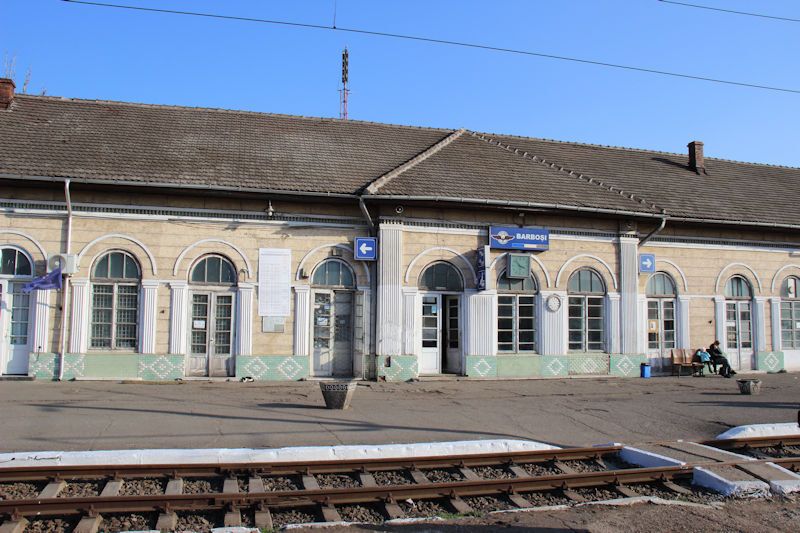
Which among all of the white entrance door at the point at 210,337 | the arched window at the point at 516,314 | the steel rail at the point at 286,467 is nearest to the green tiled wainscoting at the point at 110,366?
the white entrance door at the point at 210,337

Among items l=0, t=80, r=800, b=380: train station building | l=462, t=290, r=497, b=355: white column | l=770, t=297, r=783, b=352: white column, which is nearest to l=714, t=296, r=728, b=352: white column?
l=0, t=80, r=800, b=380: train station building

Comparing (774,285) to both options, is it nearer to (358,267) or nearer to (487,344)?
(487,344)

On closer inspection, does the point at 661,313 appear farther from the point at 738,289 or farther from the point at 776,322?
the point at 776,322

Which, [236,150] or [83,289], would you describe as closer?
[83,289]

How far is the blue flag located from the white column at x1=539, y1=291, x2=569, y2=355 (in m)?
11.8

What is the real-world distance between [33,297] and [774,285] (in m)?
20.6

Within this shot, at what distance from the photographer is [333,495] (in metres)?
6.61

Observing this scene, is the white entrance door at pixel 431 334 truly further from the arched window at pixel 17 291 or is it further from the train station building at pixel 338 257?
the arched window at pixel 17 291

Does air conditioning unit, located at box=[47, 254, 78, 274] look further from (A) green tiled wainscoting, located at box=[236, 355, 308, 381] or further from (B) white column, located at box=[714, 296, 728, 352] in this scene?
(B) white column, located at box=[714, 296, 728, 352]

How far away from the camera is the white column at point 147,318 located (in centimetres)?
1514

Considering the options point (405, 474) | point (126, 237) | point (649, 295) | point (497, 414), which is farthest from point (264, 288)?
point (649, 295)

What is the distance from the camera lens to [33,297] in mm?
14875

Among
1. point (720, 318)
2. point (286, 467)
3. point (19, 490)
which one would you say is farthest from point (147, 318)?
point (720, 318)

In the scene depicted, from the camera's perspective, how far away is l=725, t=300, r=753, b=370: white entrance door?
1959 centimetres
